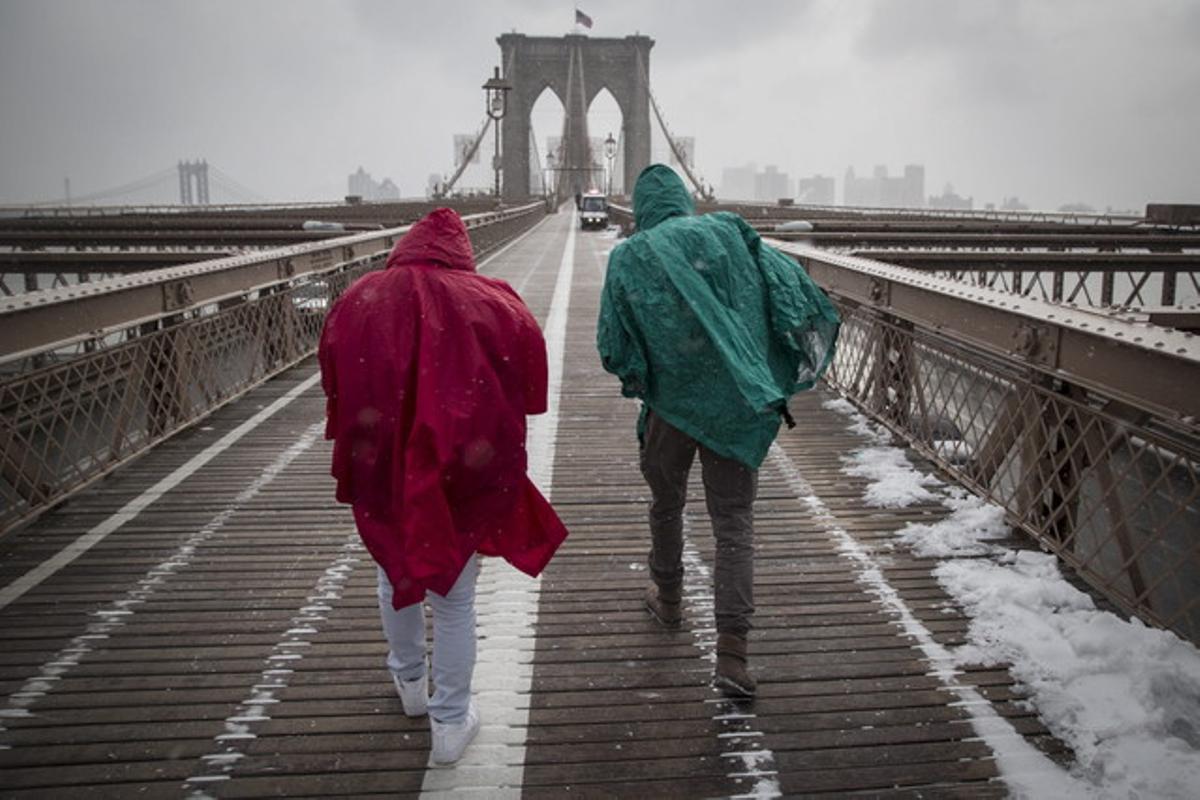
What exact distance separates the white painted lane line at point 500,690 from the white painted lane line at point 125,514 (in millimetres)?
2046

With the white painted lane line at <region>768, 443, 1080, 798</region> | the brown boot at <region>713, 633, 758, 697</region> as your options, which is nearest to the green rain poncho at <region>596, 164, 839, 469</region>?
the brown boot at <region>713, 633, 758, 697</region>

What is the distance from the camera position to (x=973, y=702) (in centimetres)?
280

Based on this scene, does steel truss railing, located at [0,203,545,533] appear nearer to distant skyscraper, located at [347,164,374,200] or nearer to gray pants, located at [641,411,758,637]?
gray pants, located at [641,411,758,637]

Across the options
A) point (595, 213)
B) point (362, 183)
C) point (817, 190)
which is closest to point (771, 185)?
point (817, 190)

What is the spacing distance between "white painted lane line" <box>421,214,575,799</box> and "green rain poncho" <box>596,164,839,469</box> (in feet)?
3.69

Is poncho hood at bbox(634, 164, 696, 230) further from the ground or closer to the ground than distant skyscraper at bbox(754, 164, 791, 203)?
closer to the ground

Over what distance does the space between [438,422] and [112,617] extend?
2162 millimetres

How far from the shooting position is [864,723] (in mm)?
2707

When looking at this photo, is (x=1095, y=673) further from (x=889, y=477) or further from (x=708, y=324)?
(x=889, y=477)

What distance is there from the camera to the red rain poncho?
7.43 feet

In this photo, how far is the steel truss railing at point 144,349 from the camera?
14.0 feet

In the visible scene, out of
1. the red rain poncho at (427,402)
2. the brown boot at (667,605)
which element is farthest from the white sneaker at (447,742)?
the brown boot at (667,605)

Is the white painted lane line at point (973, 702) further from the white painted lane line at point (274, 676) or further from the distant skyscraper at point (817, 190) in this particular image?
the distant skyscraper at point (817, 190)

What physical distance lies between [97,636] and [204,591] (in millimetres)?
463
